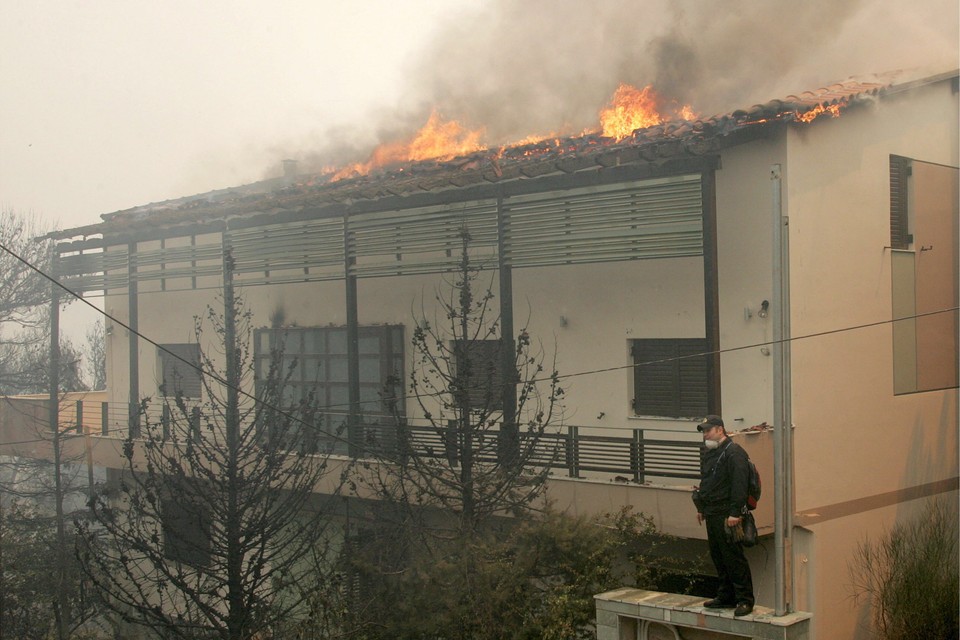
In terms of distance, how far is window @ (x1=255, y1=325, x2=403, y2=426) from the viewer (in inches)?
602

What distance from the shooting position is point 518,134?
18.1 metres

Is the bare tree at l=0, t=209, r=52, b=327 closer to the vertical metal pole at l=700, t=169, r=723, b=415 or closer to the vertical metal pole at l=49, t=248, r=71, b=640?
the vertical metal pole at l=49, t=248, r=71, b=640

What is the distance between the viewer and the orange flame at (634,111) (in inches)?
567

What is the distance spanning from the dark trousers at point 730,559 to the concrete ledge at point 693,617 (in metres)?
0.20

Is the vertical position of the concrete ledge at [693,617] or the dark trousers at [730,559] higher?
the dark trousers at [730,559]

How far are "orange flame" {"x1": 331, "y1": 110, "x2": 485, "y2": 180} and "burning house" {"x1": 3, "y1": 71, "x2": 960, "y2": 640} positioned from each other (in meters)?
3.62

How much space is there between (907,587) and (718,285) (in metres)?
4.41

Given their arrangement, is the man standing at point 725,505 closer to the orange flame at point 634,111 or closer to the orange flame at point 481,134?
the orange flame at point 481,134

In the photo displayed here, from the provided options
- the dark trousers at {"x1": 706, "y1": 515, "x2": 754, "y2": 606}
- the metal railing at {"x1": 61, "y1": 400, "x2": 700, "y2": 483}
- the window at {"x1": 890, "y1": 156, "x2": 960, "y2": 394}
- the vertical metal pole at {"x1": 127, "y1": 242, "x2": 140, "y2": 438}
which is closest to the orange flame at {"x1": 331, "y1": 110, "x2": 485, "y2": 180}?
the vertical metal pole at {"x1": 127, "y1": 242, "x2": 140, "y2": 438}

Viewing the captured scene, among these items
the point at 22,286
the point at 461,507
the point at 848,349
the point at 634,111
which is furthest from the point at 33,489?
the point at 848,349

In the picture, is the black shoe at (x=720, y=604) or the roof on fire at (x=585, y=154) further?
the roof on fire at (x=585, y=154)

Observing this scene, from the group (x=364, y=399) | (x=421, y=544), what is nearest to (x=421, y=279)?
(x=364, y=399)

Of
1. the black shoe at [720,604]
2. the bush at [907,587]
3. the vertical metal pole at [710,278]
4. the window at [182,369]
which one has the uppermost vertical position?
the vertical metal pole at [710,278]

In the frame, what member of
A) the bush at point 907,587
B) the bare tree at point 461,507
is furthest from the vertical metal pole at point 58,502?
the bush at point 907,587
